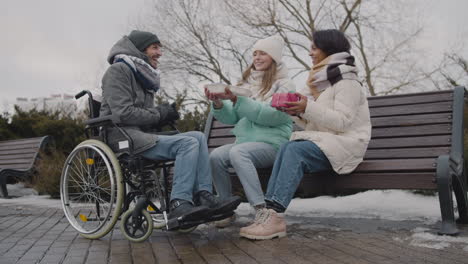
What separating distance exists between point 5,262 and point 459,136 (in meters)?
3.20

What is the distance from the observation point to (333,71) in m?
3.75

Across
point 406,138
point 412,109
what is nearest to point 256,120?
point 406,138

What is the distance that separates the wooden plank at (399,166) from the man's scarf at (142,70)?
157 cm

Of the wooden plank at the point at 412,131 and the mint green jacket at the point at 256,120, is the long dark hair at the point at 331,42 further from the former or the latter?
the wooden plank at the point at 412,131

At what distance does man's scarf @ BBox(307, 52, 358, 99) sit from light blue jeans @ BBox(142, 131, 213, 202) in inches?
38.0

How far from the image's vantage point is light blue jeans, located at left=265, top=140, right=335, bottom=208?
11.5 feet

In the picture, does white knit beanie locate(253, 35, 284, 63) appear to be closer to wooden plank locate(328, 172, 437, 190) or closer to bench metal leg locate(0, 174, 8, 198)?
wooden plank locate(328, 172, 437, 190)

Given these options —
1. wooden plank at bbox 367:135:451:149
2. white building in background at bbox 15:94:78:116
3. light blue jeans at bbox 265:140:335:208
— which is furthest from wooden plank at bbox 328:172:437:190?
white building in background at bbox 15:94:78:116

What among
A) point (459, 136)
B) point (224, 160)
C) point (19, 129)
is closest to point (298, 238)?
point (224, 160)

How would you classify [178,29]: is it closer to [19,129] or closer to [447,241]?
[19,129]

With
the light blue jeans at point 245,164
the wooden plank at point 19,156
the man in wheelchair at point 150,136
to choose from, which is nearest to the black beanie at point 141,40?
the man in wheelchair at point 150,136

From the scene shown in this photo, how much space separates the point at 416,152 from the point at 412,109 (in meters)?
0.44

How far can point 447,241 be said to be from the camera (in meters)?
3.31

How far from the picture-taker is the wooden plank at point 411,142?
13.1 feet
